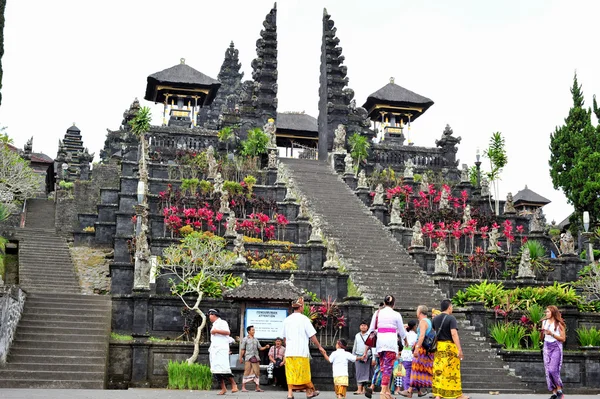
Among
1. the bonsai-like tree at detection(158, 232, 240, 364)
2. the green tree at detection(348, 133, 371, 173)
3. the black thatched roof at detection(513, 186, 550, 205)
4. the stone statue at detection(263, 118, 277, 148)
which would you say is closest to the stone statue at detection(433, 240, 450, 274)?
the bonsai-like tree at detection(158, 232, 240, 364)

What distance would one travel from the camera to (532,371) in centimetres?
1883

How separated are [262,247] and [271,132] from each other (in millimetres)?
14339

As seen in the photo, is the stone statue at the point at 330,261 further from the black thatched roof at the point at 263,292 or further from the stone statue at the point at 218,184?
the stone statue at the point at 218,184

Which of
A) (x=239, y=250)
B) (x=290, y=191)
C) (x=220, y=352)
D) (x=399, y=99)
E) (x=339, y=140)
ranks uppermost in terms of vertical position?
(x=399, y=99)

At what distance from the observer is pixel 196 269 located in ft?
69.3

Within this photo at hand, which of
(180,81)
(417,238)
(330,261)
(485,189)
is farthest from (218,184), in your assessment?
(180,81)

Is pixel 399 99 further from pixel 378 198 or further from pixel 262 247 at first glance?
pixel 262 247

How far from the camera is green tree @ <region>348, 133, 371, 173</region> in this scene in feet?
126

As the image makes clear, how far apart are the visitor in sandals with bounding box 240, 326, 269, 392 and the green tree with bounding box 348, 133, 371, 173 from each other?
2277 cm

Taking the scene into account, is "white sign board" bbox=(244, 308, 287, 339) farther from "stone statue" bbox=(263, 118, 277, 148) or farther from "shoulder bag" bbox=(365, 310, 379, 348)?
"stone statue" bbox=(263, 118, 277, 148)

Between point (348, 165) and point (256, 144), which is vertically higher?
point (256, 144)

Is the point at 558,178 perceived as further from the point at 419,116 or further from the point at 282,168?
the point at 419,116

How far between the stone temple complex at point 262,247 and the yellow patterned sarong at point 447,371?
5821 mm

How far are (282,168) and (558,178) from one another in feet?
39.8
